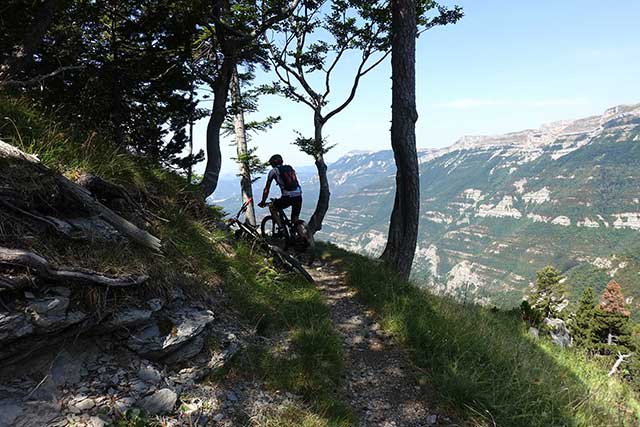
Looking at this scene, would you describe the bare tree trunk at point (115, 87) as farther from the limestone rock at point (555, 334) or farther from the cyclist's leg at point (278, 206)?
the limestone rock at point (555, 334)

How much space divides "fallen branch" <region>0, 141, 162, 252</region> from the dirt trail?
333cm

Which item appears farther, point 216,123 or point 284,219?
point 216,123

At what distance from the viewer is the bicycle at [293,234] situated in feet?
31.5

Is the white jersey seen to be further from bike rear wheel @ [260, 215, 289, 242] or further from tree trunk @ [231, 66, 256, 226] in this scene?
tree trunk @ [231, 66, 256, 226]

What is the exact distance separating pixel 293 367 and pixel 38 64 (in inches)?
434

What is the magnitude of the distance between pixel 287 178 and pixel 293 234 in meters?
1.74

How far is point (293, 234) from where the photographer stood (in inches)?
389

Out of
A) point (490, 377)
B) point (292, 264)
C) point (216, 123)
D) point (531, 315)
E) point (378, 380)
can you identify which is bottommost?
point (531, 315)

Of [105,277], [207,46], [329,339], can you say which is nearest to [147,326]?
[105,277]

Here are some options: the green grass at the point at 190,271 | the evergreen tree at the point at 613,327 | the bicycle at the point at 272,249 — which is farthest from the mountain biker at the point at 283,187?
the evergreen tree at the point at 613,327

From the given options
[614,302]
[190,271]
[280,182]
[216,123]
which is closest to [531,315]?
[280,182]

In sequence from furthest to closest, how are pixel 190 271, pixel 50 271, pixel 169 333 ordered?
pixel 190 271
pixel 169 333
pixel 50 271

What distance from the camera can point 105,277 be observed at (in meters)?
3.47

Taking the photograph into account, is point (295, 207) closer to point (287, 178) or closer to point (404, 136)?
point (287, 178)
